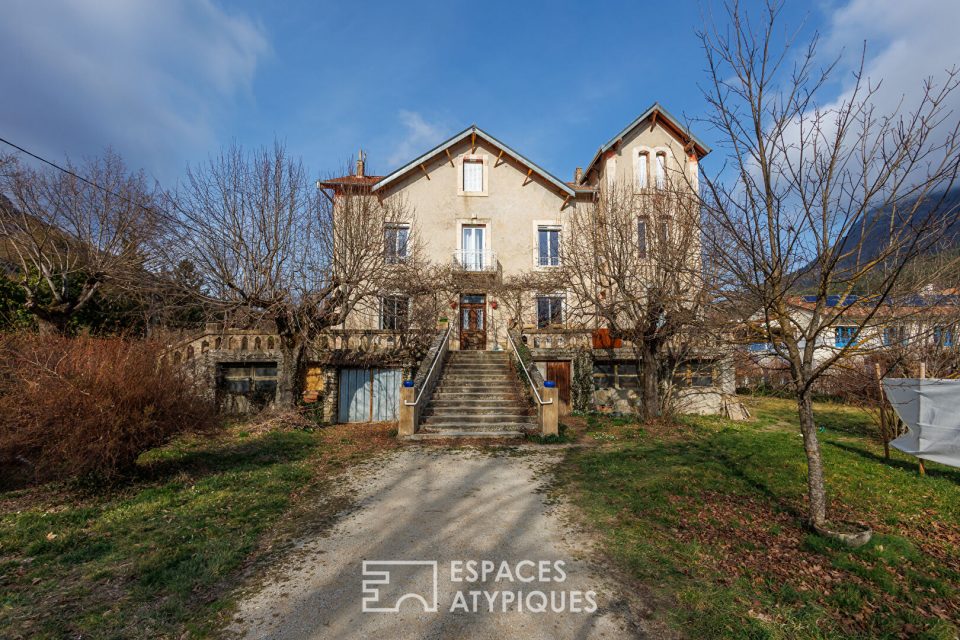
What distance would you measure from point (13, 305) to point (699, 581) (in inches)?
756

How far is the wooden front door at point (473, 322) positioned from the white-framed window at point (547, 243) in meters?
3.22

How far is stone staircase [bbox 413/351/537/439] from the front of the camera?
9.96m

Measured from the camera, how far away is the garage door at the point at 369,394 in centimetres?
1382

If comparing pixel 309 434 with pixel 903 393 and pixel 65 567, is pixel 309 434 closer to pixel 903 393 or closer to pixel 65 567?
pixel 65 567

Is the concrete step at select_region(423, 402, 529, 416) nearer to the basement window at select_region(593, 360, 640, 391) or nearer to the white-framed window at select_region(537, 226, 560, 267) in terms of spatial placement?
the basement window at select_region(593, 360, 640, 391)

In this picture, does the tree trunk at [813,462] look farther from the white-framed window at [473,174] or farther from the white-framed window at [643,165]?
the white-framed window at [473,174]

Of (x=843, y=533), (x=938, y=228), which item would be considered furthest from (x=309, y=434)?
(x=938, y=228)

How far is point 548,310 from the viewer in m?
17.7

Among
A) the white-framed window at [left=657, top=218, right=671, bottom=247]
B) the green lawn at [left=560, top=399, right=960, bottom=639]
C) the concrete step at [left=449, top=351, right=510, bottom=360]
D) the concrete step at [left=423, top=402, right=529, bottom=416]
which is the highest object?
the white-framed window at [left=657, top=218, right=671, bottom=247]

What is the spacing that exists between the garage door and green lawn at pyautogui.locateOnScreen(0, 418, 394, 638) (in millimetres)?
5449

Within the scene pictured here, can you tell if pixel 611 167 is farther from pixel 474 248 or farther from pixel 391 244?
pixel 391 244

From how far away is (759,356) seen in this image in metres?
5.31

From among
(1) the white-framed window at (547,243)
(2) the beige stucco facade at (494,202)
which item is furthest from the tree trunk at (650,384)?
(1) the white-framed window at (547,243)
